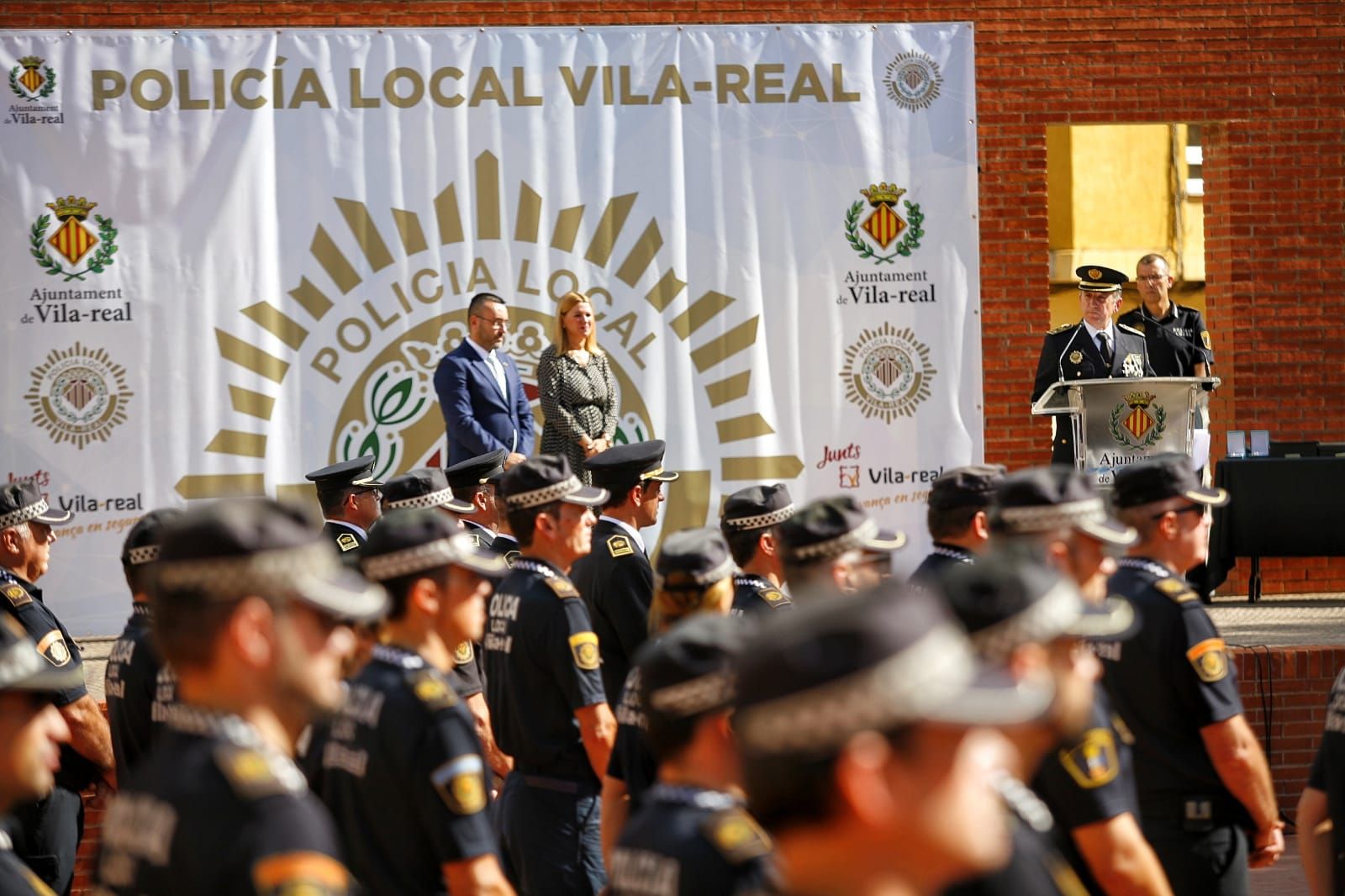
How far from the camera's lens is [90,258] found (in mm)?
11367

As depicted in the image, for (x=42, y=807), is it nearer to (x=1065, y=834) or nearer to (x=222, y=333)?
(x=1065, y=834)

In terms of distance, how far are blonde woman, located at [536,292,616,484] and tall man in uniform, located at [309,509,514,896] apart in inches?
228

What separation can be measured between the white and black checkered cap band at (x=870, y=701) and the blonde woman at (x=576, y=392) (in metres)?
7.78

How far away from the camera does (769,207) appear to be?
11.6 metres

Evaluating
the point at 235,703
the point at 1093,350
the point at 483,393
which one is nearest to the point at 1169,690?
the point at 235,703

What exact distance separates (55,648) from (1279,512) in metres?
7.74

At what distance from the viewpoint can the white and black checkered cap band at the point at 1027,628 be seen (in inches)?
97.1

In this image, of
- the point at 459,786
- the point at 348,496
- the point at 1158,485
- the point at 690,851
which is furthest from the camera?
the point at 348,496

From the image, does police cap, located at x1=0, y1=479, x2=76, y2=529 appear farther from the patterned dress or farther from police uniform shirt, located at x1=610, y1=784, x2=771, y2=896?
police uniform shirt, located at x1=610, y1=784, x2=771, y2=896

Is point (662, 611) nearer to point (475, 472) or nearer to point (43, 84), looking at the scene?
point (475, 472)

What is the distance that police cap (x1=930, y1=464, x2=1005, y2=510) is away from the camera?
210 inches

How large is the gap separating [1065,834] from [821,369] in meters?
7.81

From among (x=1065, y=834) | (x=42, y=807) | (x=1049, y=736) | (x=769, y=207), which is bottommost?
(x=42, y=807)

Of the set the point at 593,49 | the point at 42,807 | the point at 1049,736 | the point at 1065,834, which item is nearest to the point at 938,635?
the point at 1049,736
